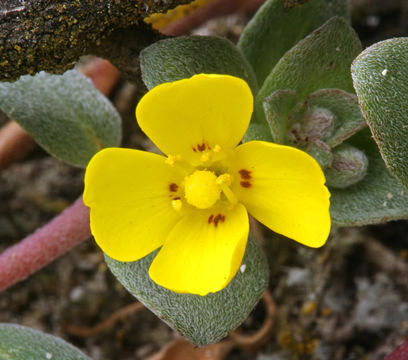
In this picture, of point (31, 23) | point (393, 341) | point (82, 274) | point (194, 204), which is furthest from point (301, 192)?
point (82, 274)

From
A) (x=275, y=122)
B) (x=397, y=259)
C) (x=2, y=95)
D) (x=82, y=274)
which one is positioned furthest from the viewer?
(x=82, y=274)

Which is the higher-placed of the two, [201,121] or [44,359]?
[201,121]

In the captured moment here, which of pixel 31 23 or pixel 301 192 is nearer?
pixel 301 192

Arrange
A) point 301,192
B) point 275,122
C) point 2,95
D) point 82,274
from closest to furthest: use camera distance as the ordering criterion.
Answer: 1. point 301,192
2. point 275,122
3. point 2,95
4. point 82,274

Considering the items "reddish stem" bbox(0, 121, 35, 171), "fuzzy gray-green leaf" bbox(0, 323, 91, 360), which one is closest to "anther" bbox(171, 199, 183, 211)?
"fuzzy gray-green leaf" bbox(0, 323, 91, 360)

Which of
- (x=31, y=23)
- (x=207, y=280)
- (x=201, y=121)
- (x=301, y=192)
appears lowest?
(x=207, y=280)

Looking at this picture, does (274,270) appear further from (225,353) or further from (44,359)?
(44,359)

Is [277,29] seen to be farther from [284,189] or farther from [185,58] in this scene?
[284,189]
